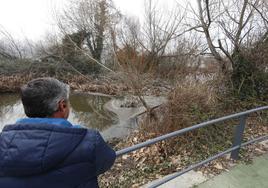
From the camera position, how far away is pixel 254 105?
7797 mm

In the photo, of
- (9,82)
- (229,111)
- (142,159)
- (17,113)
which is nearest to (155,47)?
(229,111)

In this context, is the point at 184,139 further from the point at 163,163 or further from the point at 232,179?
the point at 232,179

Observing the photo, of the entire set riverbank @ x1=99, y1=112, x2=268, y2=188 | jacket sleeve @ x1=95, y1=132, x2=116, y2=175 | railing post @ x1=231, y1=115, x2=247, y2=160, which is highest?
jacket sleeve @ x1=95, y1=132, x2=116, y2=175

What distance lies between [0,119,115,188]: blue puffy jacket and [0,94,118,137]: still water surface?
8.65m

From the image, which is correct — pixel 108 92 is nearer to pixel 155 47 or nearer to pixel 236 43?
pixel 155 47

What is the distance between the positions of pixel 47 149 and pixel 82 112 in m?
11.4

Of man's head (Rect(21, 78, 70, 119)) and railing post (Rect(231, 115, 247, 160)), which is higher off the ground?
man's head (Rect(21, 78, 70, 119))

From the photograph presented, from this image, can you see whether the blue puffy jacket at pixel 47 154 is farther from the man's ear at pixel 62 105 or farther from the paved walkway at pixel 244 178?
the paved walkway at pixel 244 178

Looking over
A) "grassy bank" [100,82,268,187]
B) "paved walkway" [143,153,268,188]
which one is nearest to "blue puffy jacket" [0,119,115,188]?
"paved walkway" [143,153,268,188]

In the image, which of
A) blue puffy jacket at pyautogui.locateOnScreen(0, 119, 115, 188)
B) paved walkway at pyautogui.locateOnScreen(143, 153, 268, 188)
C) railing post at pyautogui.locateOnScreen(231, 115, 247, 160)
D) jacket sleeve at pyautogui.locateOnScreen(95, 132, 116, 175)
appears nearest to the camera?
blue puffy jacket at pyautogui.locateOnScreen(0, 119, 115, 188)

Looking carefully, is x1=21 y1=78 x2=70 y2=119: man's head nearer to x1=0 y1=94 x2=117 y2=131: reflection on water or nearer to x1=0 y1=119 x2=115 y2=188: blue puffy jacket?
x1=0 y1=119 x2=115 y2=188: blue puffy jacket

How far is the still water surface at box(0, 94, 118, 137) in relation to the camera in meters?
11.0

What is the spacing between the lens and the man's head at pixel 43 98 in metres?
1.60

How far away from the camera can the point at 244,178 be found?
3.92m
